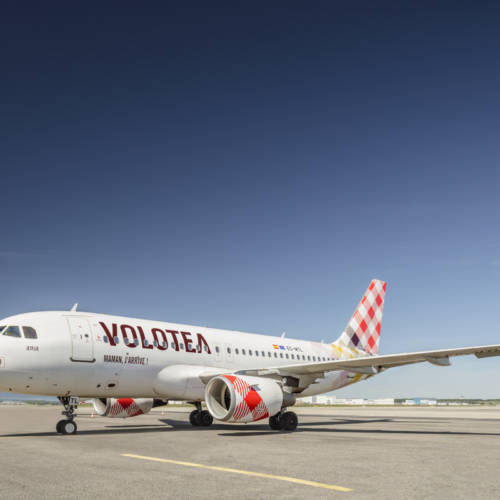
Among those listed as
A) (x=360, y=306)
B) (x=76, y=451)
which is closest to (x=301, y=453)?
(x=76, y=451)

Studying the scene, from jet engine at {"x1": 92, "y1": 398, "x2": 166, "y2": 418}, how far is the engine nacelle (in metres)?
4.77

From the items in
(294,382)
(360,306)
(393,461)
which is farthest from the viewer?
(360,306)

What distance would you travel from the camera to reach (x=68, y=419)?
14711 millimetres

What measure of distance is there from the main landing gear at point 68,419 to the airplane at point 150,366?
3 cm

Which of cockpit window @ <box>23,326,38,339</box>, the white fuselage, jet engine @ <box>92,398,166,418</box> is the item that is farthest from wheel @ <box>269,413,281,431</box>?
cockpit window @ <box>23,326,38,339</box>

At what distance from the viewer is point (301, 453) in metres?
9.48

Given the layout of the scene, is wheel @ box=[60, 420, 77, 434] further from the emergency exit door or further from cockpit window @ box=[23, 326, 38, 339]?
cockpit window @ box=[23, 326, 38, 339]

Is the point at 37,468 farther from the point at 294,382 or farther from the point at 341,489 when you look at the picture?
the point at 294,382

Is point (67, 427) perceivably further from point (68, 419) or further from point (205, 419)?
point (205, 419)

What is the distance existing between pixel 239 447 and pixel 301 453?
5.85 ft

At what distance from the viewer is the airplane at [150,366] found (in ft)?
47.8

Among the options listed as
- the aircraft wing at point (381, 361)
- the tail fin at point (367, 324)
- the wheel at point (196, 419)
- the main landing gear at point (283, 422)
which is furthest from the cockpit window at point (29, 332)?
the tail fin at point (367, 324)

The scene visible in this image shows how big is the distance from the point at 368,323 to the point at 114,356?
602 inches

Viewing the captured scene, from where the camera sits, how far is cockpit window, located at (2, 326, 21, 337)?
567 inches
